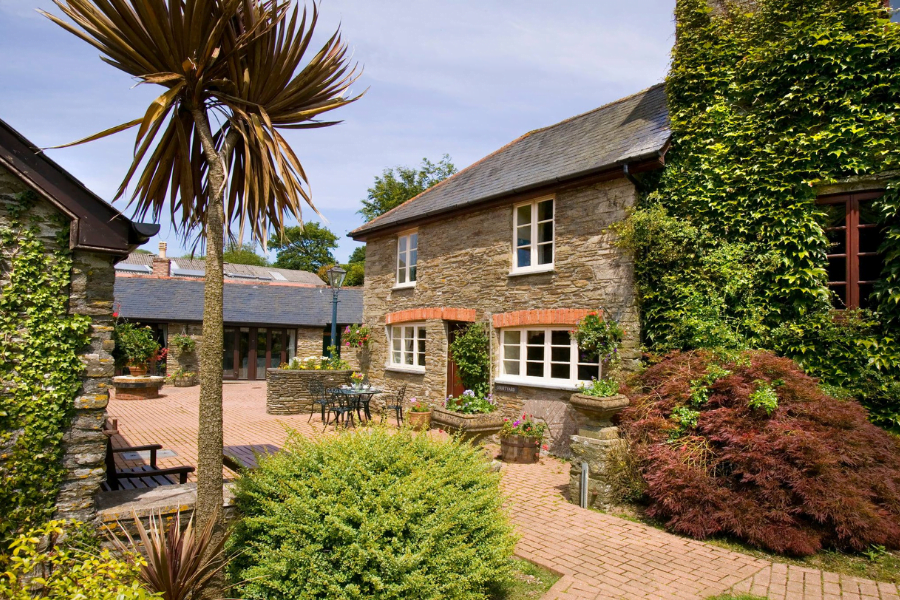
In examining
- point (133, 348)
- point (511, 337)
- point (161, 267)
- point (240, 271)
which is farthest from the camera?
point (240, 271)

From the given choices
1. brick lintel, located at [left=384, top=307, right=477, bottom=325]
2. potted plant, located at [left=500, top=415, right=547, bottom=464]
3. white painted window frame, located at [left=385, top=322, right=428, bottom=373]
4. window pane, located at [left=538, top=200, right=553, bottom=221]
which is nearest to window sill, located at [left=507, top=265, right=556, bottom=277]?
window pane, located at [left=538, top=200, right=553, bottom=221]

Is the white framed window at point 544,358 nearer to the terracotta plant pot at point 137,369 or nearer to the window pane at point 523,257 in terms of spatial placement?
the window pane at point 523,257

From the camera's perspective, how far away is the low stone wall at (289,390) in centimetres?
1449

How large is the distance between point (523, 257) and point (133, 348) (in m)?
15.4

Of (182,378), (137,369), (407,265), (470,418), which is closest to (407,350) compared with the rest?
(407,265)

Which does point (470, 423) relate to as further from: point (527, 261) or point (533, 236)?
point (533, 236)

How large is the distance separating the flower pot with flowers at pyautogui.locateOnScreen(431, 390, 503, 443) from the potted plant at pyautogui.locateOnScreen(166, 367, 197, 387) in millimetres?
16192

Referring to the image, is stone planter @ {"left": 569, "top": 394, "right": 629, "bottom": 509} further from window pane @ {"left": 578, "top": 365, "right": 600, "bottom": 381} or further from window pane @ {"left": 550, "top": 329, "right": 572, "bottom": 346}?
window pane @ {"left": 550, "top": 329, "right": 572, "bottom": 346}

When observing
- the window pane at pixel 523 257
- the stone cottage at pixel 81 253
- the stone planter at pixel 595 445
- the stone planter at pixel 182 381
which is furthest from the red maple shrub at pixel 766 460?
the stone planter at pixel 182 381

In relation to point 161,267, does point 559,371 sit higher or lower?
lower

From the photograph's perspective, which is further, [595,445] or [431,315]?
[431,315]

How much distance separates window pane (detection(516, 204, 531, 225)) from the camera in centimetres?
1130

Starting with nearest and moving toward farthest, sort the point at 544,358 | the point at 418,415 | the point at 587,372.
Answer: the point at 587,372, the point at 544,358, the point at 418,415

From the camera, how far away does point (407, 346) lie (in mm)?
14625
